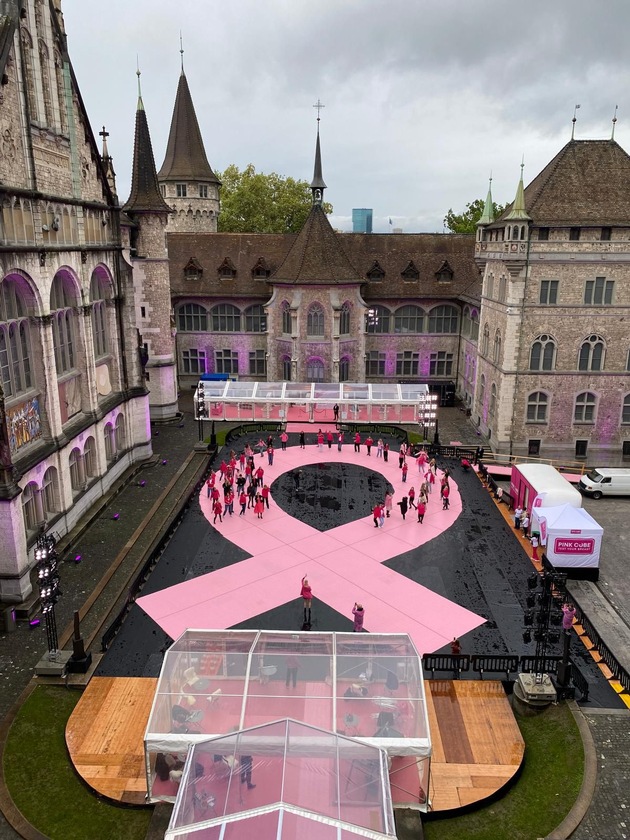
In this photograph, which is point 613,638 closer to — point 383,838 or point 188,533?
point 383,838

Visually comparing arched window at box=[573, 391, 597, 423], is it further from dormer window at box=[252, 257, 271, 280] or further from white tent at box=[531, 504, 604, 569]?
dormer window at box=[252, 257, 271, 280]

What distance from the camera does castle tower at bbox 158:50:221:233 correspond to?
60562mm

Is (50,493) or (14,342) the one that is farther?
(50,493)

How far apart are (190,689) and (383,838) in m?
5.74

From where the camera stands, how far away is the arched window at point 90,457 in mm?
29330

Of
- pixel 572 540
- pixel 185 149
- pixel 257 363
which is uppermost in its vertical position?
pixel 185 149

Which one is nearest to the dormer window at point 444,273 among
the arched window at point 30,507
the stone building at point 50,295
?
the stone building at point 50,295

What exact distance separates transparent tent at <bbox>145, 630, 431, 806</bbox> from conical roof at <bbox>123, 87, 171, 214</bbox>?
104ft

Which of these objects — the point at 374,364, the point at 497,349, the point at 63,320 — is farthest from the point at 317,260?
the point at 63,320

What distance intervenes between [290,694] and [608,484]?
24.3m

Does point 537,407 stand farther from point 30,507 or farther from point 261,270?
point 30,507

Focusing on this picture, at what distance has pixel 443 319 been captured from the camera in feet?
170

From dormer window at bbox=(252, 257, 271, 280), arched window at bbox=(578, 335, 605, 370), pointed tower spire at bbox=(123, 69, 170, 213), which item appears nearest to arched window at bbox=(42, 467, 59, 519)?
pointed tower spire at bbox=(123, 69, 170, 213)

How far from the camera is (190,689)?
14625 millimetres
